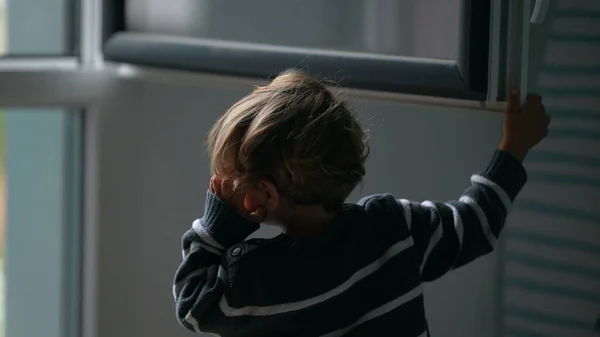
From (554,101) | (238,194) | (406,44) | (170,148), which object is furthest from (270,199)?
(170,148)

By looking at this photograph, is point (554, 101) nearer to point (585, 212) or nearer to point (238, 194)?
point (585, 212)

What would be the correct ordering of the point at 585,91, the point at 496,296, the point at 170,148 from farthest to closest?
the point at 170,148 < the point at 496,296 < the point at 585,91

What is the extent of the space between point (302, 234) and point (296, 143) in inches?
4.8

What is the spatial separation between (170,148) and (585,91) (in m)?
0.75

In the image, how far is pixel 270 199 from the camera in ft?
3.29

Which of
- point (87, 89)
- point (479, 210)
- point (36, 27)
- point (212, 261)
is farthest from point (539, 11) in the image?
point (36, 27)

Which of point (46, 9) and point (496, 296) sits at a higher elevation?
point (46, 9)

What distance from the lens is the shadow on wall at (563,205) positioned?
108cm

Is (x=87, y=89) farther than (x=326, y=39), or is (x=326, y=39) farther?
(x=87, y=89)

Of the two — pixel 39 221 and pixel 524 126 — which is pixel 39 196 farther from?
pixel 524 126

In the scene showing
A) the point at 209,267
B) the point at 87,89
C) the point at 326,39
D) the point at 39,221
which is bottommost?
the point at 39,221

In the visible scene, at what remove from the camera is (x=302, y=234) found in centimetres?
105

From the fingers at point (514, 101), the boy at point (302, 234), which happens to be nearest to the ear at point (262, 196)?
the boy at point (302, 234)

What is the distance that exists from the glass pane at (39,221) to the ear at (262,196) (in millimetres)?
712
